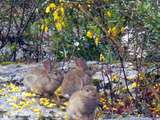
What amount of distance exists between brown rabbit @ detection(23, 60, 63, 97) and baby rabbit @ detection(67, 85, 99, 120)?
0.51m

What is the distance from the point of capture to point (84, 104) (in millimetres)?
5785

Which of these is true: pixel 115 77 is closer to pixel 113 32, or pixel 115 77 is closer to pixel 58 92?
pixel 58 92

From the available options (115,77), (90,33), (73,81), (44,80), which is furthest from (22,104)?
(115,77)

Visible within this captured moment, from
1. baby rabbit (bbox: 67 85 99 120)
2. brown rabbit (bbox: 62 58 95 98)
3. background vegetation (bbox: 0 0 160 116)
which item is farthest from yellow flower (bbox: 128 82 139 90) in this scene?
baby rabbit (bbox: 67 85 99 120)

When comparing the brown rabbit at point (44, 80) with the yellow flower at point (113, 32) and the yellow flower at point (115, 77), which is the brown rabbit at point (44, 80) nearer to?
the yellow flower at point (113, 32)

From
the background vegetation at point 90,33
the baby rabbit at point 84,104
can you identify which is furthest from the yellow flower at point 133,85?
the baby rabbit at point 84,104

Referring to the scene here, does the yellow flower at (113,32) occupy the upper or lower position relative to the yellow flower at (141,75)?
upper

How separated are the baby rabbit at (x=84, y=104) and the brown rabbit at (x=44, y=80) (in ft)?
1.68

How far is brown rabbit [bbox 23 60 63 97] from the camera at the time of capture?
6371 millimetres

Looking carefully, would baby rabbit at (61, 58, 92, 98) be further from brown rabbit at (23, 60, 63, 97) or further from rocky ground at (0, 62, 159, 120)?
rocky ground at (0, 62, 159, 120)

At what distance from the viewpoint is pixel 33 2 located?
8883 mm

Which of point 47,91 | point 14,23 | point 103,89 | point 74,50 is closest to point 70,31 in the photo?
point 74,50

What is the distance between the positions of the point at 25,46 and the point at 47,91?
2770 millimetres

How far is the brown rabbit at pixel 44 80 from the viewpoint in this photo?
6371mm
